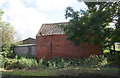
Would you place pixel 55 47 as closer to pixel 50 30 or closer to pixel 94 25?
pixel 50 30

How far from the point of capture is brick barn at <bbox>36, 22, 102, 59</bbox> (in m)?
13.7

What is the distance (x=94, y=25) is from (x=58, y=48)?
8490 mm

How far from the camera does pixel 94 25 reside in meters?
6.25

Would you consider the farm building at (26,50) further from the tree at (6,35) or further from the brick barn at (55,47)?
the brick barn at (55,47)

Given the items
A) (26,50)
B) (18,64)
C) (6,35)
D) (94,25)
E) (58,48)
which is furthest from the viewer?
(26,50)

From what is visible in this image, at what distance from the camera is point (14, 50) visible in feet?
59.6

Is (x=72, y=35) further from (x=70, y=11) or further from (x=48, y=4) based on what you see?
(x=48, y=4)

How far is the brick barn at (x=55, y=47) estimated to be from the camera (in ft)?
44.9

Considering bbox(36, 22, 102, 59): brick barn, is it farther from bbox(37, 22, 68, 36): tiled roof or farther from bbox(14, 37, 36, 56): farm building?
bbox(14, 37, 36, 56): farm building

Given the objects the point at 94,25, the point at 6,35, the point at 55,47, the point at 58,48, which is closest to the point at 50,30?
the point at 55,47

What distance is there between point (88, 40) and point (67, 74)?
2.50m

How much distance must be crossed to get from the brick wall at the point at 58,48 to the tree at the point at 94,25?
639 cm

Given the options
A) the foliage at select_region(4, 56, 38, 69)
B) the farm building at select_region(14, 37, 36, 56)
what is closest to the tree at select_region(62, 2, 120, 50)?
the foliage at select_region(4, 56, 38, 69)

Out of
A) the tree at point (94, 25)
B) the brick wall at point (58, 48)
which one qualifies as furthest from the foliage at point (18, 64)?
the tree at point (94, 25)
